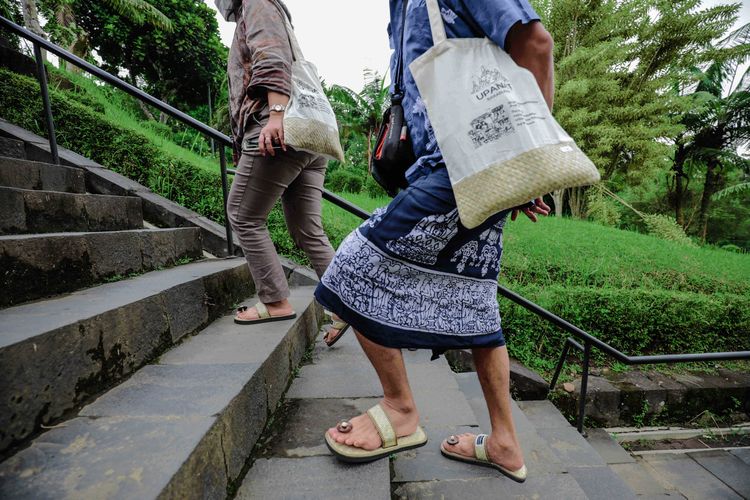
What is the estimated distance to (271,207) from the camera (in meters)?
1.88

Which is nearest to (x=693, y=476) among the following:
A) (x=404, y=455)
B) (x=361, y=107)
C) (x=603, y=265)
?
(x=603, y=265)

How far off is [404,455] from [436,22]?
1522 mm

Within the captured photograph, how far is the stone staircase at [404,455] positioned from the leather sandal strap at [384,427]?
0.07 m

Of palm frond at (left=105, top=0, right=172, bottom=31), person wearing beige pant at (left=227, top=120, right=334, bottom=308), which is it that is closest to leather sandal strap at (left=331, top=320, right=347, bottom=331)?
person wearing beige pant at (left=227, top=120, right=334, bottom=308)

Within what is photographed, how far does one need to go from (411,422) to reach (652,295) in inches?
158

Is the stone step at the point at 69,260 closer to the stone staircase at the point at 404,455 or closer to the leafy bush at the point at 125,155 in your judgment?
the stone staircase at the point at 404,455

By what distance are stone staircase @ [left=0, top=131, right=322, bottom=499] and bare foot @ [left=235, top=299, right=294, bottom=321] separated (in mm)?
71

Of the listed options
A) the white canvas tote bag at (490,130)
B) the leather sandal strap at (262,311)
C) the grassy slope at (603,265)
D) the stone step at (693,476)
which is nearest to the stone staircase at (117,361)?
the leather sandal strap at (262,311)

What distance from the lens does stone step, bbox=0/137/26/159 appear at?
2668mm

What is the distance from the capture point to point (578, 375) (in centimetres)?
359

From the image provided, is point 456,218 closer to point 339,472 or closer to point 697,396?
point 339,472

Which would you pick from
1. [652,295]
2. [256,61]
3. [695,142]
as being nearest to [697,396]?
[652,295]

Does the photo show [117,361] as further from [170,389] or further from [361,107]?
[361,107]

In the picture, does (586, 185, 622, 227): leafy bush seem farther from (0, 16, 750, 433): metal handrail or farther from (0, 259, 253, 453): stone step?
(0, 259, 253, 453): stone step
